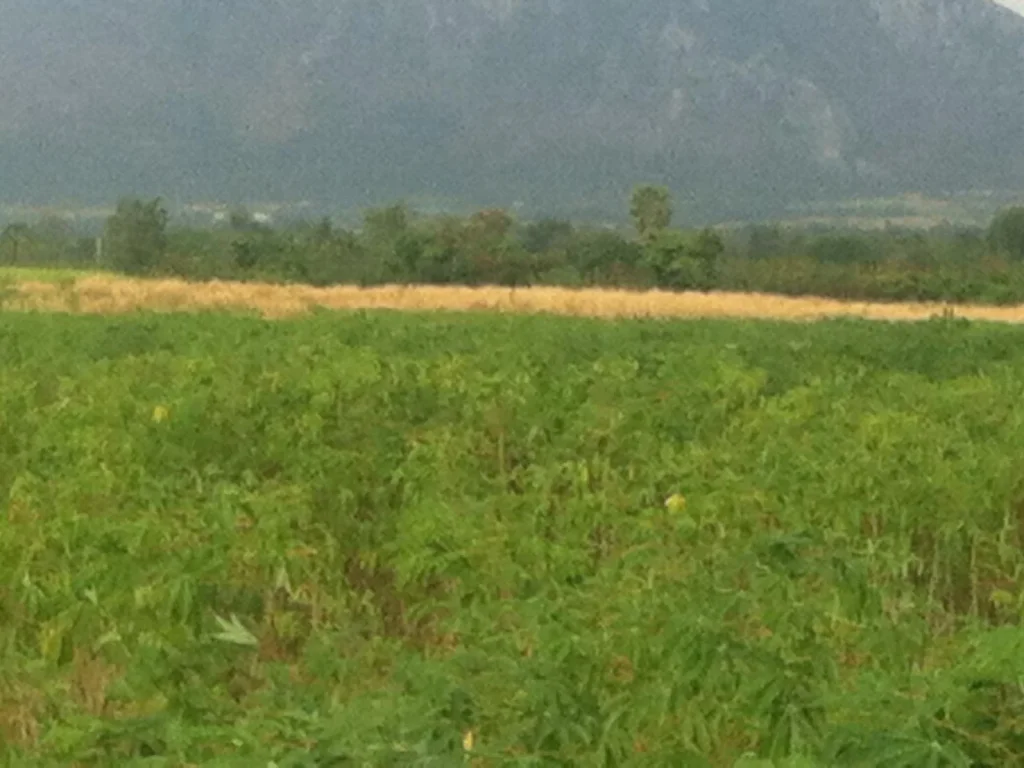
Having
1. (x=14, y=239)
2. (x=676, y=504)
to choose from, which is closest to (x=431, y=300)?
(x=676, y=504)

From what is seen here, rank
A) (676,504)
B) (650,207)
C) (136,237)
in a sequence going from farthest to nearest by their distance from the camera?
(650,207) < (136,237) < (676,504)

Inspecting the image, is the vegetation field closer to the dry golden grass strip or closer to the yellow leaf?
the dry golden grass strip

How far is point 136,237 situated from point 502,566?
55.7 m

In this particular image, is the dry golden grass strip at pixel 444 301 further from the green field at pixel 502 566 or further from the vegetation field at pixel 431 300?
the green field at pixel 502 566

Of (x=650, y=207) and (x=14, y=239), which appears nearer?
(x=650, y=207)

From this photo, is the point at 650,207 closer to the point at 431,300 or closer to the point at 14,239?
the point at 431,300

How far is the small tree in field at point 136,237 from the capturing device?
58.7 metres

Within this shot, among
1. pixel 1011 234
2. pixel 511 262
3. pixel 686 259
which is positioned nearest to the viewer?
pixel 686 259

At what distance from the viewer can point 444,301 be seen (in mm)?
38594

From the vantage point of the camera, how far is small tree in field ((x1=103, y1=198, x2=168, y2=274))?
58.7m

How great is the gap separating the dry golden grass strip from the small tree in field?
1559cm

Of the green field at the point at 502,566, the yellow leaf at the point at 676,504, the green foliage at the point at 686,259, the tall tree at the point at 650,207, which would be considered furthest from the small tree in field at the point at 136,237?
the yellow leaf at the point at 676,504

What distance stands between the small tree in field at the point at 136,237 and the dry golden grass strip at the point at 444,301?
1559cm

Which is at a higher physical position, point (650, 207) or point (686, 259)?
point (650, 207)
